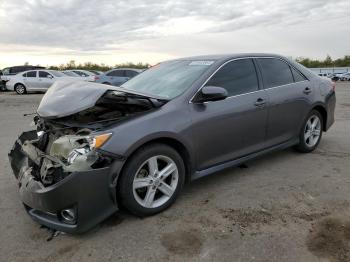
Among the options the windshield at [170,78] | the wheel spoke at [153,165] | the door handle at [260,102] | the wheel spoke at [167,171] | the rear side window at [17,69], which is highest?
the rear side window at [17,69]

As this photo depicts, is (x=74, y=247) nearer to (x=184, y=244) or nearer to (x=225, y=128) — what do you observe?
(x=184, y=244)

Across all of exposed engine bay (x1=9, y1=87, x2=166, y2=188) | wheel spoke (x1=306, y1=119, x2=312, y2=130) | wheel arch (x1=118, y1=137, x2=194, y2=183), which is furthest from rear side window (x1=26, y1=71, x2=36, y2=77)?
wheel arch (x1=118, y1=137, x2=194, y2=183)

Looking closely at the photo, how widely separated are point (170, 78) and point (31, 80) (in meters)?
20.1

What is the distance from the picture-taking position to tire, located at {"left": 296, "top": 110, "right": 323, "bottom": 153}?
5.58 meters

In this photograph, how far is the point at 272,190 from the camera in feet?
14.1

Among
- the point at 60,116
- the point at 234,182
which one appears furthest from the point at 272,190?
the point at 60,116

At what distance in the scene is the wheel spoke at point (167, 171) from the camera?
3.72 m

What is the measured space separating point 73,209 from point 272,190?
2.26 meters

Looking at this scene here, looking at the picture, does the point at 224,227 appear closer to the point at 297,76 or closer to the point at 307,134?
the point at 307,134

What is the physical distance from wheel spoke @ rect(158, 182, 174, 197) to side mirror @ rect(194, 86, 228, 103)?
972mm

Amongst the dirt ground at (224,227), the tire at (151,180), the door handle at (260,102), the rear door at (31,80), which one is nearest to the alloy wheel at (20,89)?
the rear door at (31,80)

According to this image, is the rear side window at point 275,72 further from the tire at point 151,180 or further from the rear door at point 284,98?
the tire at point 151,180

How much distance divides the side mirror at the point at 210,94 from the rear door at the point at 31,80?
20.4m

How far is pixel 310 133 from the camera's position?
5.74 metres
